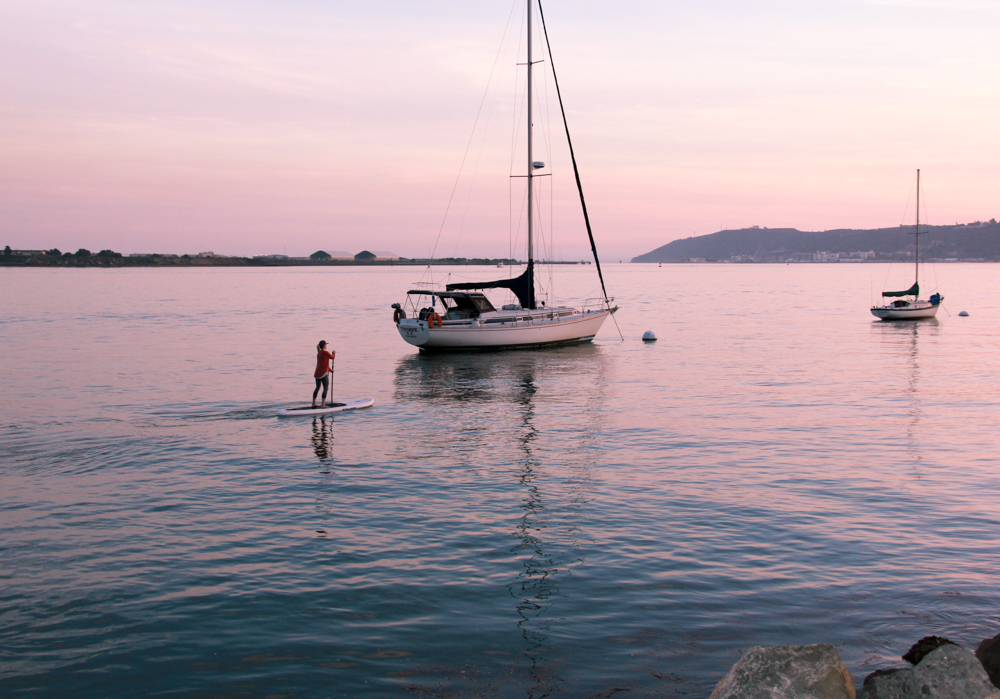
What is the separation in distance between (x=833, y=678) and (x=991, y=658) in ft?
6.94

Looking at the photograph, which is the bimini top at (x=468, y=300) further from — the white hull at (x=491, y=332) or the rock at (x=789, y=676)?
the rock at (x=789, y=676)

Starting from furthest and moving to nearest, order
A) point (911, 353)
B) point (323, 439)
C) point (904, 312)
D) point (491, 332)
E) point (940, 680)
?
1. point (904, 312)
2. point (911, 353)
3. point (491, 332)
4. point (323, 439)
5. point (940, 680)

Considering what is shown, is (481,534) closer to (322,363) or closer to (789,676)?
(789,676)

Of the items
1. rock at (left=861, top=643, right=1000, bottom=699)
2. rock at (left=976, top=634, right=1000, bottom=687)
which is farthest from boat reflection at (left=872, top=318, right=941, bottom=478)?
rock at (left=861, top=643, right=1000, bottom=699)

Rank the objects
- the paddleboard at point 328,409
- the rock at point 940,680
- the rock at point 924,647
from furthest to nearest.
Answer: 1. the paddleboard at point 328,409
2. the rock at point 924,647
3. the rock at point 940,680

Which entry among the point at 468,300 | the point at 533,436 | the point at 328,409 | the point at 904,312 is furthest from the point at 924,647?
the point at 904,312

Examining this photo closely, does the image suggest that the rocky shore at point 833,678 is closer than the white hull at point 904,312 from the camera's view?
Yes

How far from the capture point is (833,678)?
21.4ft

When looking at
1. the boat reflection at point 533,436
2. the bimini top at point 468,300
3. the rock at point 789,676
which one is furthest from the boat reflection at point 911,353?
the bimini top at point 468,300

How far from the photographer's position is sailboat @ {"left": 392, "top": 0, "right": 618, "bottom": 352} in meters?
40.2

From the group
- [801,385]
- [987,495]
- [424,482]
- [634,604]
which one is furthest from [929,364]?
[634,604]

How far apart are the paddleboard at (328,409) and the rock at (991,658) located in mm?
19306

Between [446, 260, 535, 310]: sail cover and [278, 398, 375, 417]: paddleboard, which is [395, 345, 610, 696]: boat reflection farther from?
[446, 260, 535, 310]: sail cover

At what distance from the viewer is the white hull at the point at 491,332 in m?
40.1
